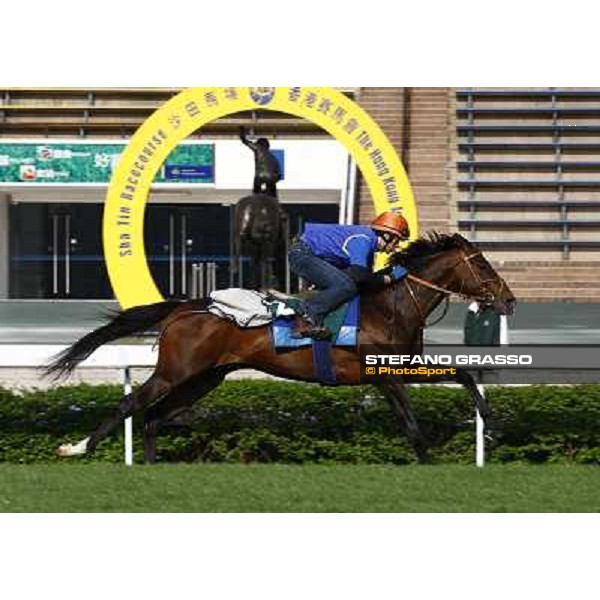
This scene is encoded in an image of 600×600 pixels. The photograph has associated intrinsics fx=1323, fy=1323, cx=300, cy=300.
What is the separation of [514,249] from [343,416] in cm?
943

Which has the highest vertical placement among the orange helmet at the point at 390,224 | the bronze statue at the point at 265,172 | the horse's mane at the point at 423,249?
the bronze statue at the point at 265,172

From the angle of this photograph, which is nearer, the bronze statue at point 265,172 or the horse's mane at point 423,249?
the horse's mane at point 423,249

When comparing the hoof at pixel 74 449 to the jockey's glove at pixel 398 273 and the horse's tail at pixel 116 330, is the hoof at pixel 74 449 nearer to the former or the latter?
the horse's tail at pixel 116 330

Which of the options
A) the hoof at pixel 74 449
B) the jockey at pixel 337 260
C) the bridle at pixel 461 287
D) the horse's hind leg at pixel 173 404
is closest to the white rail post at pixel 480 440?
the bridle at pixel 461 287

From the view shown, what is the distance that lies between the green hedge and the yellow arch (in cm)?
227

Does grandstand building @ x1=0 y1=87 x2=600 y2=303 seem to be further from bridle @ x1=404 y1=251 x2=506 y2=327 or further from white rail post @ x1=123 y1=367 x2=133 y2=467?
bridle @ x1=404 y1=251 x2=506 y2=327

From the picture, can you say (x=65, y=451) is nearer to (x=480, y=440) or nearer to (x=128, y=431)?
(x=128, y=431)

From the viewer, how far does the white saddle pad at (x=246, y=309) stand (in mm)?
8180

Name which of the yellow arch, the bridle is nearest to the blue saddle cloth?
the bridle

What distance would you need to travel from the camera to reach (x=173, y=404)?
27.7 feet

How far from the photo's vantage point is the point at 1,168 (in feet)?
58.4

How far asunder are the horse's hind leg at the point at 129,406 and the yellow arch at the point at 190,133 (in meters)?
3.07

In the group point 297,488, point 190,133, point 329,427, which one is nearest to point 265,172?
point 190,133

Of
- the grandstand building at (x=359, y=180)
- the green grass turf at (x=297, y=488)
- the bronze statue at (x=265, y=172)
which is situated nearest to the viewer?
the green grass turf at (x=297, y=488)
